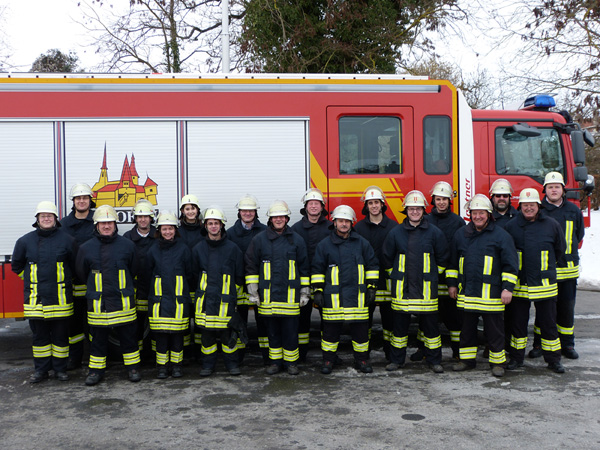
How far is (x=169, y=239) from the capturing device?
215 inches

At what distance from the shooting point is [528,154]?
7.08m

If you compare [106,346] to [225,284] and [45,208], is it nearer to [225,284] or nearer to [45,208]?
[225,284]

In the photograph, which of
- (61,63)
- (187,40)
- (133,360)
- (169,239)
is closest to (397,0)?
(187,40)

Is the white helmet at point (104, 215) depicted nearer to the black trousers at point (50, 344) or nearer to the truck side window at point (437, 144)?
the black trousers at point (50, 344)

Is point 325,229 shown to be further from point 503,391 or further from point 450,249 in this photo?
point 503,391

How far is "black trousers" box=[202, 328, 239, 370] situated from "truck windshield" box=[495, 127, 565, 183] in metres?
3.84

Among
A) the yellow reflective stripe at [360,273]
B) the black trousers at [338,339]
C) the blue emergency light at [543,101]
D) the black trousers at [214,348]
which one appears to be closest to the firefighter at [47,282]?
the black trousers at [214,348]

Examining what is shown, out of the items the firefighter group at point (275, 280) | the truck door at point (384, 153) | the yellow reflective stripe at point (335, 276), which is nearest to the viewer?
the firefighter group at point (275, 280)

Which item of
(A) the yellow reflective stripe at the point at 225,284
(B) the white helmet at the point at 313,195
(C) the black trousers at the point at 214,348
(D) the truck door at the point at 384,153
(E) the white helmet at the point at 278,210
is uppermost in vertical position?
(D) the truck door at the point at 384,153

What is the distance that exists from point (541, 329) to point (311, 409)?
2.65m

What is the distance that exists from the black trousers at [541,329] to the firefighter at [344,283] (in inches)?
58.0

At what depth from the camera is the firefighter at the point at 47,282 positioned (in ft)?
17.4

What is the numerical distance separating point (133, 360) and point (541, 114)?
569 centimetres

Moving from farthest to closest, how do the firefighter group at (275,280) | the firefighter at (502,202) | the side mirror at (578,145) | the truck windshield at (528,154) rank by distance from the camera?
the truck windshield at (528,154), the side mirror at (578,145), the firefighter at (502,202), the firefighter group at (275,280)
